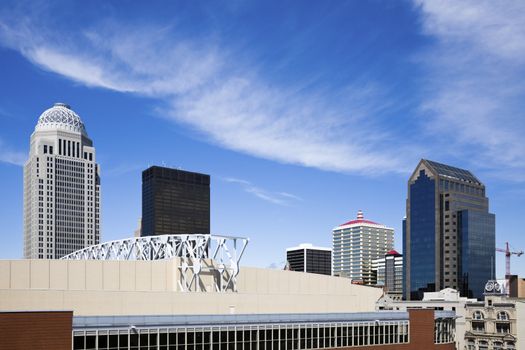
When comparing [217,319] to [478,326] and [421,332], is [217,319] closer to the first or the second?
[421,332]

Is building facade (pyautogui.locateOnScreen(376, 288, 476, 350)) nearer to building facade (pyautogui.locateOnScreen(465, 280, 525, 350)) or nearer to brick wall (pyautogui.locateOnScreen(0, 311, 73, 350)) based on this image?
building facade (pyautogui.locateOnScreen(465, 280, 525, 350))

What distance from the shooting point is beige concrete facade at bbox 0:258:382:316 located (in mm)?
68000

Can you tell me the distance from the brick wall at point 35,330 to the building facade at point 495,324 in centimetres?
10687

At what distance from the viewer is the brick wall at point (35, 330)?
177 ft

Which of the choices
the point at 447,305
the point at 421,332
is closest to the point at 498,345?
the point at 447,305

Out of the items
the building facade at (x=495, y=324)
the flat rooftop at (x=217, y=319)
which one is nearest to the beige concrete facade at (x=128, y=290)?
the flat rooftop at (x=217, y=319)

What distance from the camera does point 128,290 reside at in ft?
253

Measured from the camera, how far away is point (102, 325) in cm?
5934

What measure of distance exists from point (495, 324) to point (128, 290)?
311 feet

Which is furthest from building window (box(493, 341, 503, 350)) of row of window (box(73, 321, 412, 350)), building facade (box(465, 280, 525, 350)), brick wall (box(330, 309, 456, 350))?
row of window (box(73, 321, 412, 350))

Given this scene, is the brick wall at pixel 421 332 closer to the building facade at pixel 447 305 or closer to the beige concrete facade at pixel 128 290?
the beige concrete facade at pixel 128 290

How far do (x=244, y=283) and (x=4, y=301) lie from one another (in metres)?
35.2

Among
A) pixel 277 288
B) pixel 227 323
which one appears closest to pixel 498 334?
pixel 277 288

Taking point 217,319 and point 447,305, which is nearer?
point 217,319
